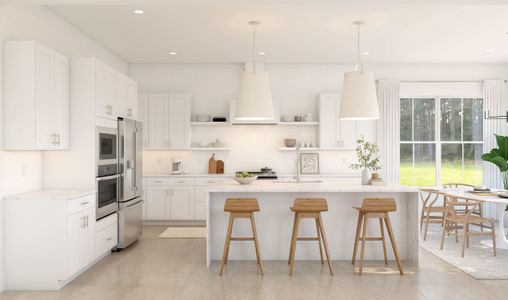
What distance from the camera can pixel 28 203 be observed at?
177 inches

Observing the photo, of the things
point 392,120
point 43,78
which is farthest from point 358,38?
point 43,78

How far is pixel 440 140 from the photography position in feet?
29.0

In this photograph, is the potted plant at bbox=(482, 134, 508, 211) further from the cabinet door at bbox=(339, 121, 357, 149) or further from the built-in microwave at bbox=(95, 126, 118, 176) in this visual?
the built-in microwave at bbox=(95, 126, 118, 176)

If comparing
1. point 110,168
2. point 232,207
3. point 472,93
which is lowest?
point 232,207

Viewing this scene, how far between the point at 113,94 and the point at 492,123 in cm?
714

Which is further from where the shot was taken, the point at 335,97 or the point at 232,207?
the point at 335,97

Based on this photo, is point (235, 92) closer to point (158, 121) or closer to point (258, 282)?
point (158, 121)

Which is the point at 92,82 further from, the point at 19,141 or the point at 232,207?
the point at 232,207

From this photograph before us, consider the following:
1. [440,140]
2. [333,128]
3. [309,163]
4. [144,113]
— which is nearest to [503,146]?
[440,140]

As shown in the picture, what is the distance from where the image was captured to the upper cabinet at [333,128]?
27.8 feet

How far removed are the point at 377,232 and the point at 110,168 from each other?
3565 millimetres

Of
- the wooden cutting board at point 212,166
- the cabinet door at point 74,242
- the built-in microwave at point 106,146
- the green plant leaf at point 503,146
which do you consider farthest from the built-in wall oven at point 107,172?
the green plant leaf at point 503,146

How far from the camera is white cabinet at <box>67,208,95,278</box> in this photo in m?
4.62

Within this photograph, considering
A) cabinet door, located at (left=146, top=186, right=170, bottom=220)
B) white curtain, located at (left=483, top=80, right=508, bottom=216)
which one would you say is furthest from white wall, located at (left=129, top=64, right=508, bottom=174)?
cabinet door, located at (left=146, top=186, right=170, bottom=220)
